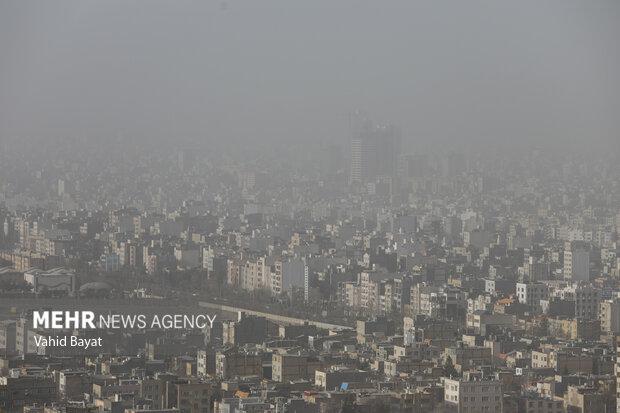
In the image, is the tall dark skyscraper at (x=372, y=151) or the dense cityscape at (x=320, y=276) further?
the tall dark skyscraper at (x=372, y=151)

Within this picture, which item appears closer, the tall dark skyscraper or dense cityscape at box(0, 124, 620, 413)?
dense cityscape at box(0, 124, 620, 413)

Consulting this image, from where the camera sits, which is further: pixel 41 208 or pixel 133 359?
pixel 41 208

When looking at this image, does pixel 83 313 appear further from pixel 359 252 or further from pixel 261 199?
pixel 261 199

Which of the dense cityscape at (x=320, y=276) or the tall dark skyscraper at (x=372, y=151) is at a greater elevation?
the tall dark skyscraper at (x=372, y=151)

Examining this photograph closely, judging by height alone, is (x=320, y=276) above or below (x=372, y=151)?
below

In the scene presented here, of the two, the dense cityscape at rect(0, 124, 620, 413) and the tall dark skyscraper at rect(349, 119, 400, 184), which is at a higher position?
the tall dark skyscraper at rect(349, 119, 400, 184)

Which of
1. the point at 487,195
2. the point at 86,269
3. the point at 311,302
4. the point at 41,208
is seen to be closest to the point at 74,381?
the point at 311,302

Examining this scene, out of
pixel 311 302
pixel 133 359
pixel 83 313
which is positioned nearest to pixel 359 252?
pixel 311 302

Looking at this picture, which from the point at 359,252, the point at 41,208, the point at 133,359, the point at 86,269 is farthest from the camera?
the point at 41,208

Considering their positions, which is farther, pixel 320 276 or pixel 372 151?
pixel 372 151

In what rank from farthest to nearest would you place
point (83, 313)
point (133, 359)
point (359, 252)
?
point (359, 252) < point (83, 313) < point (133, 359)

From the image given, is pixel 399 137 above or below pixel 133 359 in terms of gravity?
above
